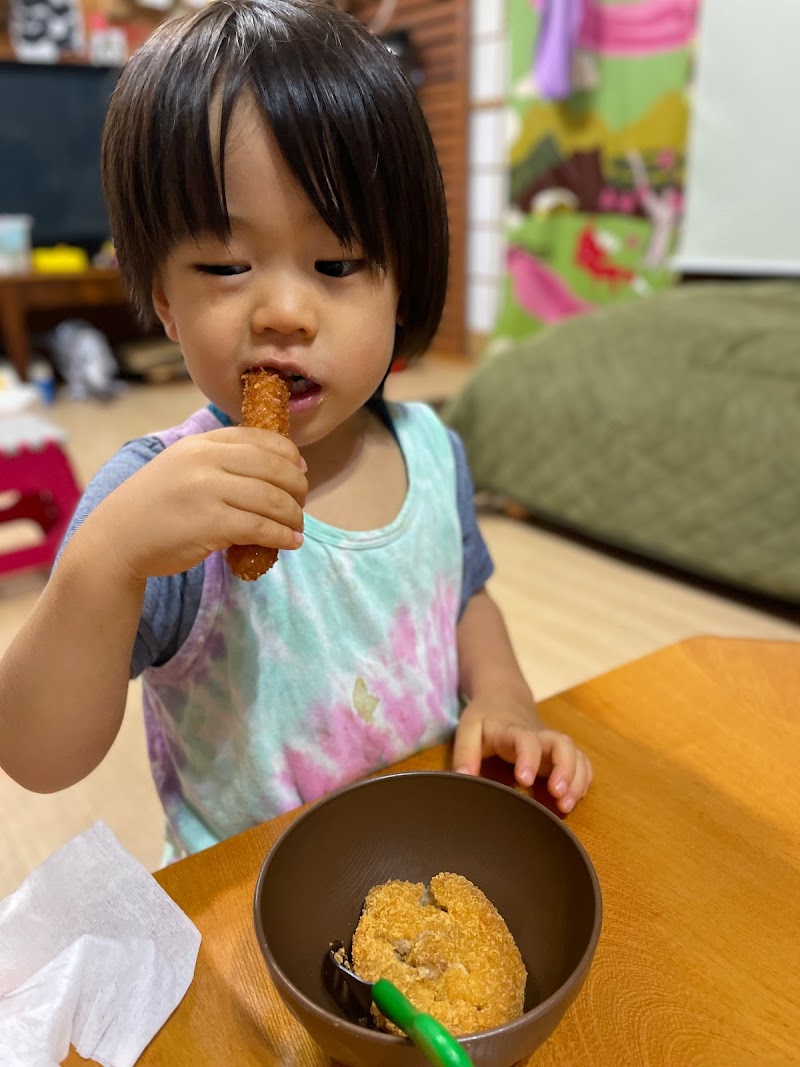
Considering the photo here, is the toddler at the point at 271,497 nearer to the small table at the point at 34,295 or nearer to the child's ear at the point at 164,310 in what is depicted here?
the child's ear at the point at 164,310

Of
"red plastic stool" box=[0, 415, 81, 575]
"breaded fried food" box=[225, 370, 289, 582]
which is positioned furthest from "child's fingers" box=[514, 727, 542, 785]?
"red plastic stool" box=[0, 415, 81, 575]

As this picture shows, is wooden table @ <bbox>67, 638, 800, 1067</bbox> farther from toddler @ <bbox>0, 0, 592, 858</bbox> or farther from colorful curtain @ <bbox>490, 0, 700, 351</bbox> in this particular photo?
colorful curtain @ <bbox>490, 0, 700, 351</bbox>

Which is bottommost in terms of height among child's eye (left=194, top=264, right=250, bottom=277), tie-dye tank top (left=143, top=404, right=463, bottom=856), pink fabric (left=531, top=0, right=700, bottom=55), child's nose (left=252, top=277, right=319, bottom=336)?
tie-dye tank top (left=143, top=404, right=463, bottom=856)

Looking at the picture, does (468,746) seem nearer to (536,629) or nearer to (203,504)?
(203,504)

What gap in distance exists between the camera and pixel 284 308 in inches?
20.5

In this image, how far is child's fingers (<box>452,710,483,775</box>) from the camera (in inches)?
22.7

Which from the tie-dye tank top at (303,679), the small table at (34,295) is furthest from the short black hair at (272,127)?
the small table at (34,295)

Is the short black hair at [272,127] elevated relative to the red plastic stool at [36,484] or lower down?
elevated

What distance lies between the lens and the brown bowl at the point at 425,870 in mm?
393

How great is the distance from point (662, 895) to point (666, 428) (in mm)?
1660

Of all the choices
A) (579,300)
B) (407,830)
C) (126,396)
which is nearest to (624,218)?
(579,300)

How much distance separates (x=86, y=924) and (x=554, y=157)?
142 inches

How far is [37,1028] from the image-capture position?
1.25ft

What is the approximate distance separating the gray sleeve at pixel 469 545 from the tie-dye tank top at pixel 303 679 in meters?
0.05
